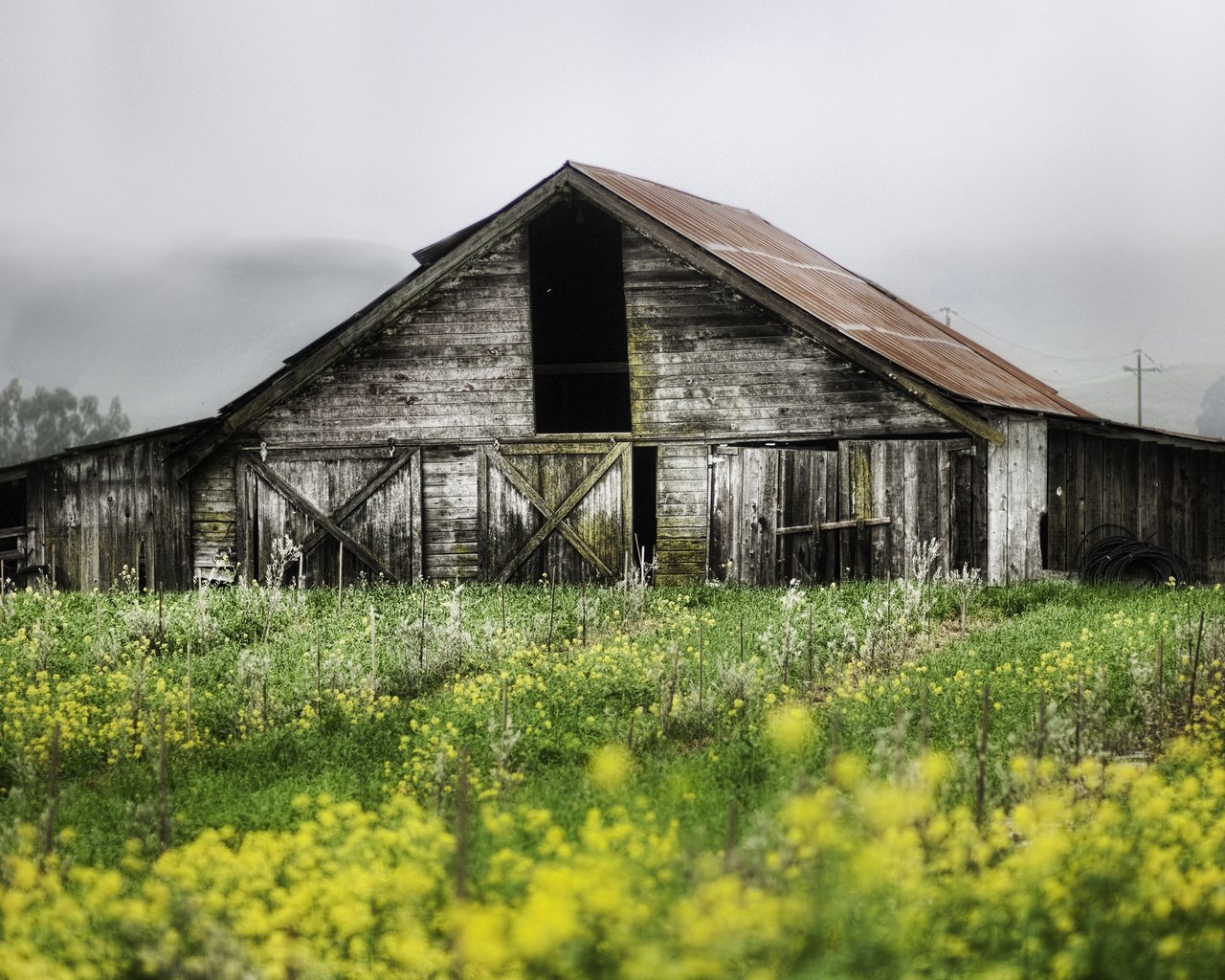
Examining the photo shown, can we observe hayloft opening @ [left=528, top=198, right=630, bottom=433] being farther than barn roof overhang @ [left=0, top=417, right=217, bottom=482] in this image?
Yes

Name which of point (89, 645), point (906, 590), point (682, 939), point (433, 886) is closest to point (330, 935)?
point (433, 886)

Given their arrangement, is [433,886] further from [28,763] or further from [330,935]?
[28,763]

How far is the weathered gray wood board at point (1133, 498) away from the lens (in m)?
17.0

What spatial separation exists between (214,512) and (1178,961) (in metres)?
15.3

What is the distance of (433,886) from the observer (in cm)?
468

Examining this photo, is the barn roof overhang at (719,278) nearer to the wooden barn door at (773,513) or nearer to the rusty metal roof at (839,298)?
the rusty metal roof at (839,298)

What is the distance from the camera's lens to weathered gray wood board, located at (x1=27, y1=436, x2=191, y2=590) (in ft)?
56.3

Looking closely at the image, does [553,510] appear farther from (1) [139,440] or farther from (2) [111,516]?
(2) [111,516]

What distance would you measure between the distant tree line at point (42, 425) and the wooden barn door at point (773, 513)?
10309 cm

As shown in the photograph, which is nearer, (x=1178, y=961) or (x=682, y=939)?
(x=682, y=939)

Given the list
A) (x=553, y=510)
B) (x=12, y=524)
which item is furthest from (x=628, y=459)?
(x=12, y=524)

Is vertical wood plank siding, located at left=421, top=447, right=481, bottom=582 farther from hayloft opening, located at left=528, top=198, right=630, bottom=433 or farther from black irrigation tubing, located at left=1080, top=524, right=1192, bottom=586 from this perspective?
black irrigation tubing, located at left=1080, top=524, right=1192, bottom=586

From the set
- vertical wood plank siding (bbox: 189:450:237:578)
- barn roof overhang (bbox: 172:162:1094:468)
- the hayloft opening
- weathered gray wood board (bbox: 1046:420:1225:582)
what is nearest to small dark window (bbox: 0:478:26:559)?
vertical wood plank siding (bbox: 189:450:237:578)

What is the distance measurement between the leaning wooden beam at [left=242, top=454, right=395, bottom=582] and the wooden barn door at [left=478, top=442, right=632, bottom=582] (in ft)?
4.95
